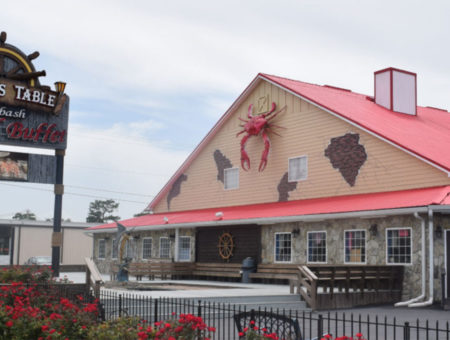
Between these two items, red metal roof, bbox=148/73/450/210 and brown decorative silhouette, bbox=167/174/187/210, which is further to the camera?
Result: brown decorative silhouette, bbox=167/174/187/210

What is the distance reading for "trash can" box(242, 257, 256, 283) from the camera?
28281 mm

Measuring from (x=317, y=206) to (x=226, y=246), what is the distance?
258 inches

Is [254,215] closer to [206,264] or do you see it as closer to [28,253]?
[206,264]

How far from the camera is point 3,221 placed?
5231 cm

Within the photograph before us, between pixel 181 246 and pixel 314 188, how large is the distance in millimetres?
8939

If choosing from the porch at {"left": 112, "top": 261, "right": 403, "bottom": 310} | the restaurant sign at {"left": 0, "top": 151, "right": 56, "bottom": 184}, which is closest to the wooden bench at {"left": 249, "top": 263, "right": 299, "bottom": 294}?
the porch at {"left": 112, "top": 261, "right": 403, "bottom": 310}

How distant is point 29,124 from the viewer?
2491 cm

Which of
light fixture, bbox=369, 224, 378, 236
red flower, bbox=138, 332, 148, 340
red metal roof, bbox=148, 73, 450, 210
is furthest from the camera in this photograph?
red metal roof, bbox=148, 73, 450, 210

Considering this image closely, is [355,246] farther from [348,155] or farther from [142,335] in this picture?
[142,335]

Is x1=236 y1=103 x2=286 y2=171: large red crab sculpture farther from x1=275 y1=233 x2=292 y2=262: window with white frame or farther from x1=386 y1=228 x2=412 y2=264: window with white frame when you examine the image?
x1=386 y1=228 x2=412 y2=264: window with white frame

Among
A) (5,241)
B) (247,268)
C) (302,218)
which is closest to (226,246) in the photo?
(247,268)

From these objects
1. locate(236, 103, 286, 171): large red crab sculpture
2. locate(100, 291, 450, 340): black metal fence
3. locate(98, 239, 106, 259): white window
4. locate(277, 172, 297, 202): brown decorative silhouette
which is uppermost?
locate(236, 103, 286, 171): large red crab sculpture

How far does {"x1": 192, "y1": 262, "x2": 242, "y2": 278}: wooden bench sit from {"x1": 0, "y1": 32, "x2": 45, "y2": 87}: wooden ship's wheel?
449 inches

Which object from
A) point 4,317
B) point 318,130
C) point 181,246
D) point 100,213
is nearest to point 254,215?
point 318,130
